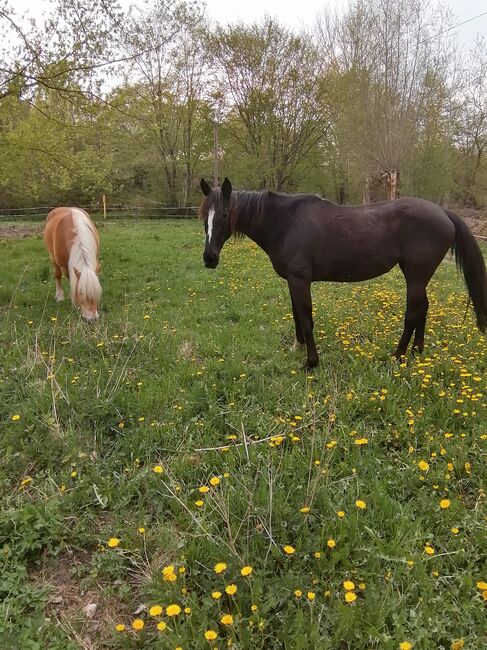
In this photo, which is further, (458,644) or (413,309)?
(413,309)

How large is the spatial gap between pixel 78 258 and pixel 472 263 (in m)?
4.97

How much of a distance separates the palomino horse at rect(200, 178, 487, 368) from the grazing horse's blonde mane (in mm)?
2112

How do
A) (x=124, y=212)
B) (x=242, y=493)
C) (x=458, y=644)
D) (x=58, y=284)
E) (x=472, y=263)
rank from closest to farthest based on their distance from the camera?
(x=458, y=644) → (x=242, y=493) → (x=472, y=263) → (x=58, y=284) → (x=124, y=212)

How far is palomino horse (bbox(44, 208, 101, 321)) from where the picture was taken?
18.4ft

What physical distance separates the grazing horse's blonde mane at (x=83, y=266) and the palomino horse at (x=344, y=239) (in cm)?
211

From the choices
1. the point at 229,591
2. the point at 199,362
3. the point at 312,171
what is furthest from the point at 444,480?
the point at 312,171

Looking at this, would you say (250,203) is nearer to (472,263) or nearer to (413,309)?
(413,309)

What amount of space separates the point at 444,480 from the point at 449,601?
86 cm

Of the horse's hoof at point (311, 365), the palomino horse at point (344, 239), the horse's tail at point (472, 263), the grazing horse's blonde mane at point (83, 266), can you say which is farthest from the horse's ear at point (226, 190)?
the grazing horse's blonde mane at point (83, 266)

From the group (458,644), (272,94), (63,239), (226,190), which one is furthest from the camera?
(272,94)

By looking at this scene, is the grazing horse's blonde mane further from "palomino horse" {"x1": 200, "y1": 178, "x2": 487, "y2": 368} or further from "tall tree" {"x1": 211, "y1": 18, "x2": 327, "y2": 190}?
"tall tree" {"x1": 211, "y1": 18, "x2": 327, "y2": 190}

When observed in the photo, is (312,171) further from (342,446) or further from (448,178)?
(342,446)

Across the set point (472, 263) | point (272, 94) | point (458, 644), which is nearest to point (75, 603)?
point (458, 644)

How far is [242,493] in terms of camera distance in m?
2.51
